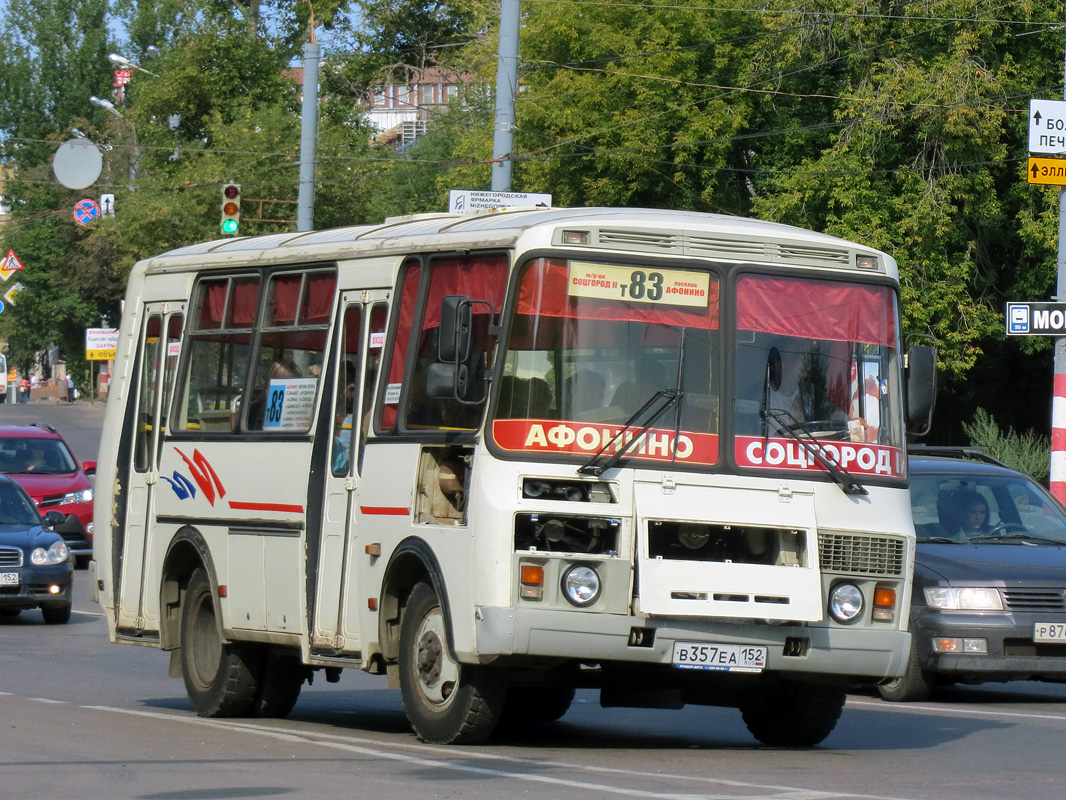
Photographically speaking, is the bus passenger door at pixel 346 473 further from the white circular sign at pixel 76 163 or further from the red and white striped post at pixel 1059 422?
the white circular sign at pixel 76 163

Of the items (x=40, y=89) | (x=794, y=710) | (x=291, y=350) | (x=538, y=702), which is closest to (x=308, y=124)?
(x=291, y=350)

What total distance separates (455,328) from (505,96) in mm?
12484

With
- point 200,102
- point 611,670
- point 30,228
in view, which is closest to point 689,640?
point 611,670

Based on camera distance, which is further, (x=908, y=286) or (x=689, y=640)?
(x=908, y=286)

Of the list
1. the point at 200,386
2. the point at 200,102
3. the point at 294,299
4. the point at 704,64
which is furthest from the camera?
the point at 200,102

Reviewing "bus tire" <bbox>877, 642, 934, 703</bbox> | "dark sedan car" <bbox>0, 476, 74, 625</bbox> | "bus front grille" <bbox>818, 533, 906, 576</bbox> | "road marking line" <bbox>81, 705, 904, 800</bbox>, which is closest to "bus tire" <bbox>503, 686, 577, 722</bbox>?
"road marking line" <bbox>81, 705, 904, 800</bbox>

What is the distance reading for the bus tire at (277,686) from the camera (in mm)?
12648

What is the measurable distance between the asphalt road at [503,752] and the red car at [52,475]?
12799mm

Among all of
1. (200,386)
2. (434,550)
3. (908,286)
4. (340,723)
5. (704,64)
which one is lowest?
(340,723)

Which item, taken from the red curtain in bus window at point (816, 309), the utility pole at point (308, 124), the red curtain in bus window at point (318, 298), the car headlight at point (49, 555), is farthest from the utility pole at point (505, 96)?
the red curtain in bus window at point (816, 309)

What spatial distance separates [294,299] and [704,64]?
102 feet

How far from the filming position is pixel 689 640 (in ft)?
32.1

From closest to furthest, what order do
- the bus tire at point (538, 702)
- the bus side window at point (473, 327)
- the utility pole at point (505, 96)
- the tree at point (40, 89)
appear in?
1. the bus side window at point (473, 327)
2. the bus tire at point (538, 702)
3. the utility pole at point (505, 96)
4. the tree at point (40, 89)

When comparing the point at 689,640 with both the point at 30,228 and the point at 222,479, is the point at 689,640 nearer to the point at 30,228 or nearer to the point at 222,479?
the point at 222,479
